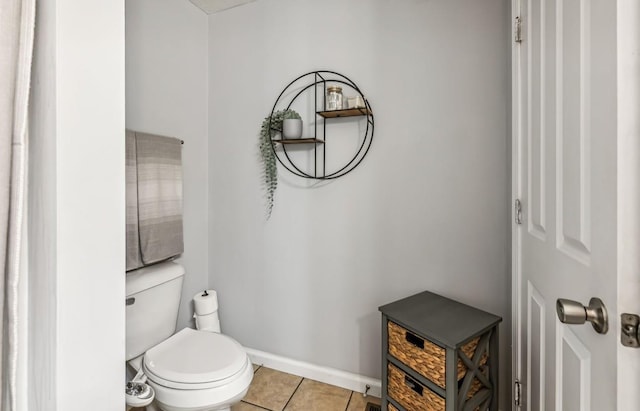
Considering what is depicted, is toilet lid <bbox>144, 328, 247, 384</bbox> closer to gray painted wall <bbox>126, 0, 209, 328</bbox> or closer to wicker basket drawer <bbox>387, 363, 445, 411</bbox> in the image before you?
gray painted wall <bbox>126, 0, 209, 328</bbox>

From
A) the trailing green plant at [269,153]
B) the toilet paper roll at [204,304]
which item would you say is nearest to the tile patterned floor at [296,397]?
the toilet paper roll at [204,304]

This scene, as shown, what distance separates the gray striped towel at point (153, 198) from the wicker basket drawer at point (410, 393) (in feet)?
4.26

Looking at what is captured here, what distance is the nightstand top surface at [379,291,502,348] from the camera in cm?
112

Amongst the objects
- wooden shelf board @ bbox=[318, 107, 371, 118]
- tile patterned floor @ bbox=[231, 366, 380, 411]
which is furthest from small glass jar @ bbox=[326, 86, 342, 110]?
tile patterned floor @ bbox=[231, 366, 380, 411]

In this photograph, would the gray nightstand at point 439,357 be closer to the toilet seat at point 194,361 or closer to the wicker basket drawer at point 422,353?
the wicker basket drawer at point 422,353

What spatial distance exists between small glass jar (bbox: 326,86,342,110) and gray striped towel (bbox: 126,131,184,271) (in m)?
0.90

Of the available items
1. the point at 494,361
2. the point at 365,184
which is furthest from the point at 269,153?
the point at 494,361

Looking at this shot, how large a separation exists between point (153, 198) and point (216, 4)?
4.45 feet

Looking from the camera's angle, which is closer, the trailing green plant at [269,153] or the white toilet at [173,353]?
the white toilet at [173,353]

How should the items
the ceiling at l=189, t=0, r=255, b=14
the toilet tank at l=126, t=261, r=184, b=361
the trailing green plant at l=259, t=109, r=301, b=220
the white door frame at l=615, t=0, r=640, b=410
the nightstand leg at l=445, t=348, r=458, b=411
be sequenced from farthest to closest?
1. the ceiling at l=189, t=0, r=255, b=14
2. the trailing green plant at l=259, t=109, r=301, b=220
3. the toilet tank at l=126, t=261, r=184, b=361
4. the nightstand leg at l=445, t=348, r=458, b=411
5. the white door frame at l=615, t=0, r=640, b=410

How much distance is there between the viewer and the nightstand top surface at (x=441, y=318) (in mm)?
1117

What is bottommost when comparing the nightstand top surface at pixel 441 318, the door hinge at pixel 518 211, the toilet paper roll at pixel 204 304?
the toilet paper roll at pixel 204 304

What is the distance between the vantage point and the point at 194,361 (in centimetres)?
132

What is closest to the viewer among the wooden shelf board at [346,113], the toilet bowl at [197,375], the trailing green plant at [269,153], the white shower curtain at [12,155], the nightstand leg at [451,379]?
the white shower curtain at [12,155]
